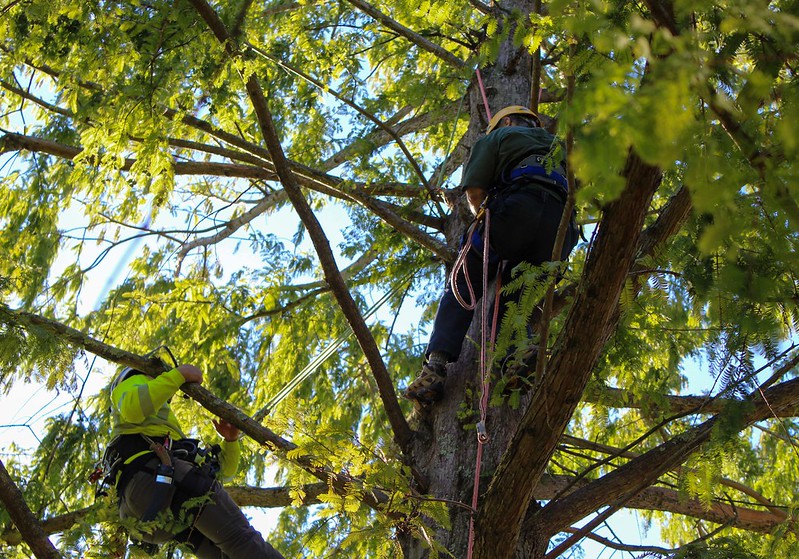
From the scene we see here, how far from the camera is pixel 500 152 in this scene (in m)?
3.86

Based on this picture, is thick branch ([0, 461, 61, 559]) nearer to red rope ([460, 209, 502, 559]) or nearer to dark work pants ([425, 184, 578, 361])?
red rope ([460, 209, 502, 559])

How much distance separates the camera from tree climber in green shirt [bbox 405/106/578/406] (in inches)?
144

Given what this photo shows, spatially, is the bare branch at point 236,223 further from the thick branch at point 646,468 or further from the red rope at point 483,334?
the thick branch at point 646,468

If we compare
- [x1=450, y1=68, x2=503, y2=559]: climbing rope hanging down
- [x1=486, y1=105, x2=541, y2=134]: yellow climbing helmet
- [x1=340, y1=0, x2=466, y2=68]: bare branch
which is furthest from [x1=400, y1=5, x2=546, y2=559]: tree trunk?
[x1=340, y1=0, x2=466, y2=68]: bare branch

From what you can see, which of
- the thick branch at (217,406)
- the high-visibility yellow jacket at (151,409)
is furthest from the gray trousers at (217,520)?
the thick branch at (217,406)

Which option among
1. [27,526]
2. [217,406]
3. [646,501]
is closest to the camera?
[27,526]

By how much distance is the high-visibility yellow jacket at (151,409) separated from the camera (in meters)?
3.80

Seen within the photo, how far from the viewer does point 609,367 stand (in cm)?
427

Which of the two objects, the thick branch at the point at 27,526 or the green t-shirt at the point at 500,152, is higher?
the green t-shirt at the point at 500,152

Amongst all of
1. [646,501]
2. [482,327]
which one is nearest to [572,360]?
[482,327]

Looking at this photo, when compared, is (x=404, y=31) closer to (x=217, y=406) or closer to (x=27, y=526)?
(x=217, y=406)

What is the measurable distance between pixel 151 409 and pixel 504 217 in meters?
1.80

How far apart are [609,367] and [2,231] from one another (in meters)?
4.35

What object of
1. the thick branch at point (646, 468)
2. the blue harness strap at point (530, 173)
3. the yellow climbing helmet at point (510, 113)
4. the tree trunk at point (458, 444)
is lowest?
the thick branch at point (646, 468)
